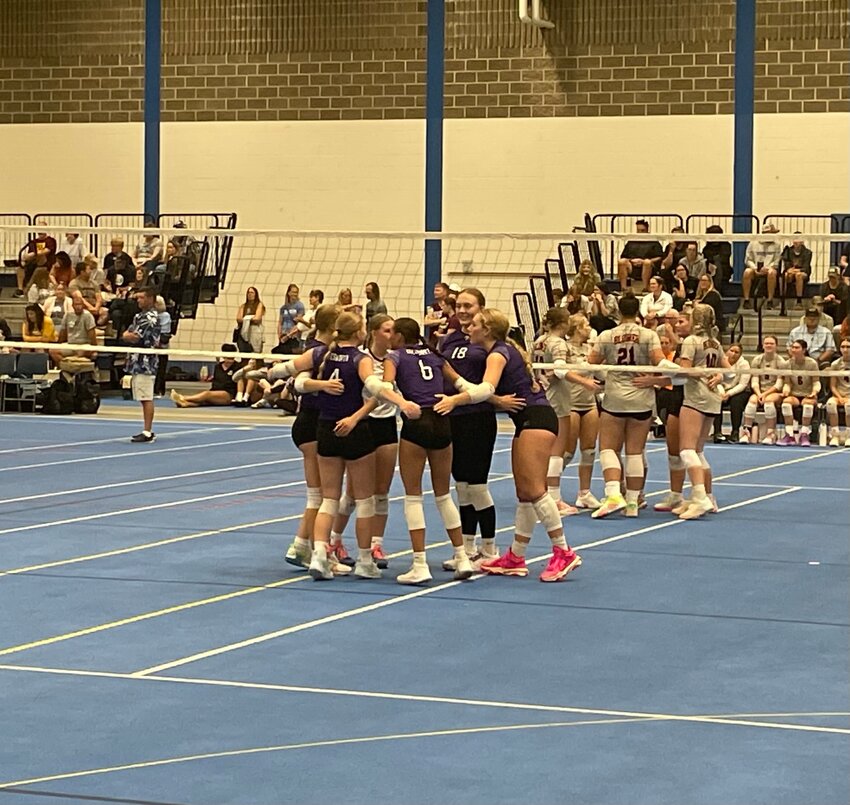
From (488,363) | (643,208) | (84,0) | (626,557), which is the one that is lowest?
(626,557)

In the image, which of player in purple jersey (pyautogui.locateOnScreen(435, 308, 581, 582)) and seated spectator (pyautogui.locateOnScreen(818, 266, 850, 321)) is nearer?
player in purple jersey (pyautogui.locateOnScreen(435, 308, 581, 582))

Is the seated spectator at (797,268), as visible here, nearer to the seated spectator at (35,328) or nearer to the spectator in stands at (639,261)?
the spectator in stands at (639,261)

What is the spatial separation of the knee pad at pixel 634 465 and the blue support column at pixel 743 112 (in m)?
14.6

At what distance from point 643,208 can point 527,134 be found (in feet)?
8.55

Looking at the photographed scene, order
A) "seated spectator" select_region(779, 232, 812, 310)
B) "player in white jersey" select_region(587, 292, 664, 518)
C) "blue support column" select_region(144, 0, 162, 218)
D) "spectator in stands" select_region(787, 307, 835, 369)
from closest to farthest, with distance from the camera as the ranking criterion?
"player in white jersey" select_region(587, 292, 664, 518)
"spectator in stands" select_region(787, 307, 835, 369)
"seated spectator" select_region(779, 232, 812, 310)
"blue support column" select_region(144, 0, 162, 218)

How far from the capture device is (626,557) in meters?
12.0

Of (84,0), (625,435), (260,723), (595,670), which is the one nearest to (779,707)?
(595,670)

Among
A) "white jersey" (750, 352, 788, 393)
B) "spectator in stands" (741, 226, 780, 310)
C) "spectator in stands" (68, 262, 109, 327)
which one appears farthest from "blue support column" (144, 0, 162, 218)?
"white jersey" (750, 352, 788, 393)

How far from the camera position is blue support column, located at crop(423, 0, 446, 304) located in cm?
2828

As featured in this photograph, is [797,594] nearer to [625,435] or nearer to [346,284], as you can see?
[625,435]

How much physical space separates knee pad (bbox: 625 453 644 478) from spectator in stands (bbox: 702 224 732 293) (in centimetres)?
1237

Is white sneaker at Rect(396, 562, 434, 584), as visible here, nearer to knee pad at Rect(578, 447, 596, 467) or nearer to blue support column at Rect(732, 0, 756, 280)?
knee pad at Rect(578, 447, 596, 467)

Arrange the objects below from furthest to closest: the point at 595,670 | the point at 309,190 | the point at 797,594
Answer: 1. the point at 309,190
2. the point at 797,594
3. the point at 595,670

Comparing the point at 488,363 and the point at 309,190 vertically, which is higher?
the point at 309,190
